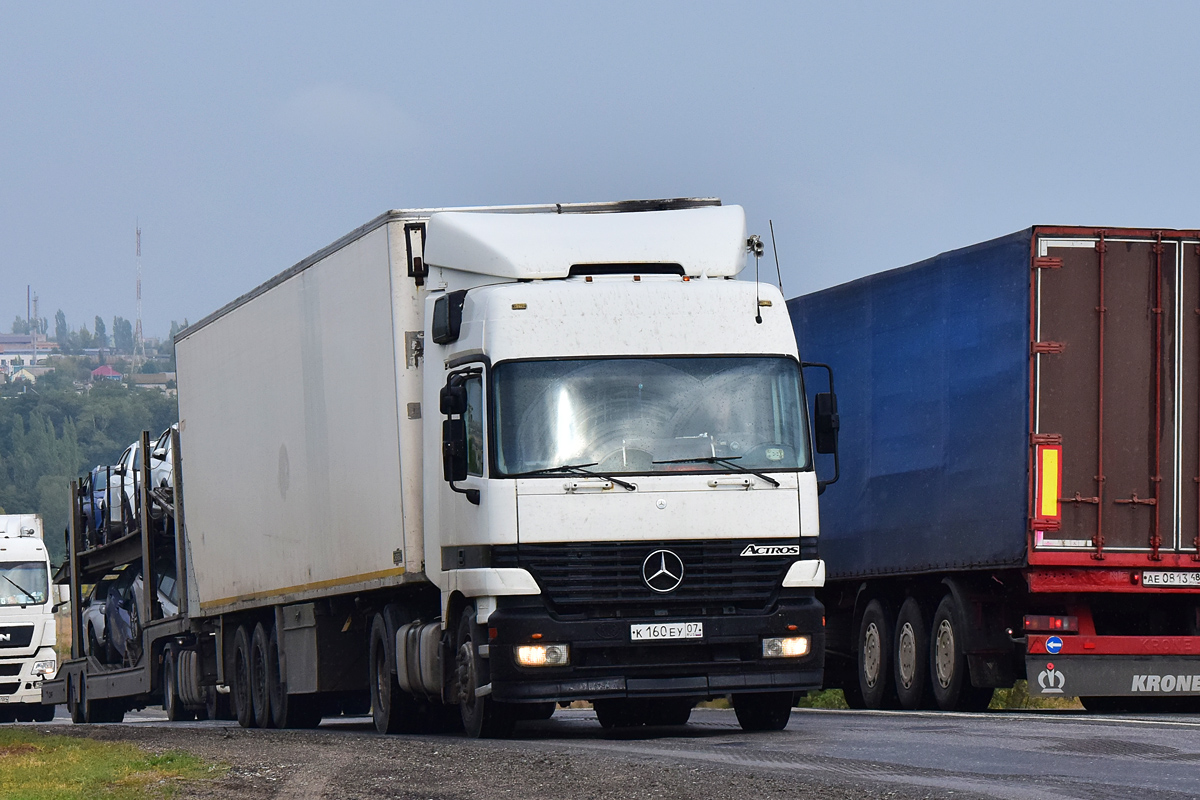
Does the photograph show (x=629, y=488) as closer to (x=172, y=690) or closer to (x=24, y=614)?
(x=172, y=690)

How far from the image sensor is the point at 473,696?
1486cm

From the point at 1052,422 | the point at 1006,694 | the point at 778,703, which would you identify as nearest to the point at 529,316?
the point at 778,703

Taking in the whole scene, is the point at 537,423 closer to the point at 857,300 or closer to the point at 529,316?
the point at 529,316

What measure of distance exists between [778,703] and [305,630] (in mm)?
5101

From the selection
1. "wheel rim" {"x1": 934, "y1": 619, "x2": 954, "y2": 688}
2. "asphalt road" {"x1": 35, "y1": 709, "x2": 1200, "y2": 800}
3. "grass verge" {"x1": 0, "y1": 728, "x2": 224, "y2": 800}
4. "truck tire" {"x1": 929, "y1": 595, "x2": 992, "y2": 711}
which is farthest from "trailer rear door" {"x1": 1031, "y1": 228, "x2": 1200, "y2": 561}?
"grass verge" {"x1": 0, "y1": 728, "x2": 224, "y2": 800}

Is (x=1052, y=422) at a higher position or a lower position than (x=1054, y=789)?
higher

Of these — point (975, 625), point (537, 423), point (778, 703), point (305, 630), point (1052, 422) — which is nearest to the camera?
point (537, 423)

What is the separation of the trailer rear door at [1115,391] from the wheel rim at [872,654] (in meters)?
3.35

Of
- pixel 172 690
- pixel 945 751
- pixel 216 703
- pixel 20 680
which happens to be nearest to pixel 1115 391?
pixel 945 751

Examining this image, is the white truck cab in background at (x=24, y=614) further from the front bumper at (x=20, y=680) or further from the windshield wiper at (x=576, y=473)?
the windshield wiper at (x=576, y=473)

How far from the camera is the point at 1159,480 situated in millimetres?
16609

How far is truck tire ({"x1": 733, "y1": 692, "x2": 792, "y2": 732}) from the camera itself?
1539cm

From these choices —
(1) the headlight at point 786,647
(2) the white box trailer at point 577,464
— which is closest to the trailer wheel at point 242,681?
(2) the white box trailer at point 577,464

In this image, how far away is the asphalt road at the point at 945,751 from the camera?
405 inches
